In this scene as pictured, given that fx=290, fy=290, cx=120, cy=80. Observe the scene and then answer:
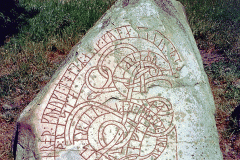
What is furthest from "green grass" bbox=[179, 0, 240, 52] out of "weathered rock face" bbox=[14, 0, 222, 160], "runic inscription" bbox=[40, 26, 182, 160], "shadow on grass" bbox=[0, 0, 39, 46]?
"shadow on grass" bbox=[0, 0, 39, 46]

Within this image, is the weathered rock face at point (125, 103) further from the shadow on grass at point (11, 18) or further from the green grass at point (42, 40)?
the shadow on grass at point (11, 18)

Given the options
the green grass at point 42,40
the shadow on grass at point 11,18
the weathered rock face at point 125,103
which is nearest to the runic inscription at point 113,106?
the weathered rock face at point 125,103

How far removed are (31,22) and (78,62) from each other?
222cm

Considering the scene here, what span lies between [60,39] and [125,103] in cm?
211

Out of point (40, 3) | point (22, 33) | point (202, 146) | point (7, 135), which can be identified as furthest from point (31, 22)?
point (202, 146)

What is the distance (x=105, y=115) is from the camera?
7.25 feet

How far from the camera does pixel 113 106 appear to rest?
2232 millimetres

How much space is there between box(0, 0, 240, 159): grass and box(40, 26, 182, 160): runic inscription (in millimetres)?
1196

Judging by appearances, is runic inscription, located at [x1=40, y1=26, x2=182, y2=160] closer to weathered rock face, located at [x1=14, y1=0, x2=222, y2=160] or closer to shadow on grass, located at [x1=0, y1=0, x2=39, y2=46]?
weathered rock face, located at [x1=14, y1=0, x2=222, y2=160]

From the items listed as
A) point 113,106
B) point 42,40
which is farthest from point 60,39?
point 113,106

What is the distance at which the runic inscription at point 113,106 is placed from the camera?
2.16 meters

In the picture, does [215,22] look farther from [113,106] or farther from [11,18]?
[11,18]

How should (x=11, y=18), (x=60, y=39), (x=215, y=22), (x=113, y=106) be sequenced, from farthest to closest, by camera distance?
(x=215, y=22), (x=11, y=18), (x=60, y=39), (x=113, y=106)

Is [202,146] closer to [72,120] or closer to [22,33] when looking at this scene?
[72,120]
